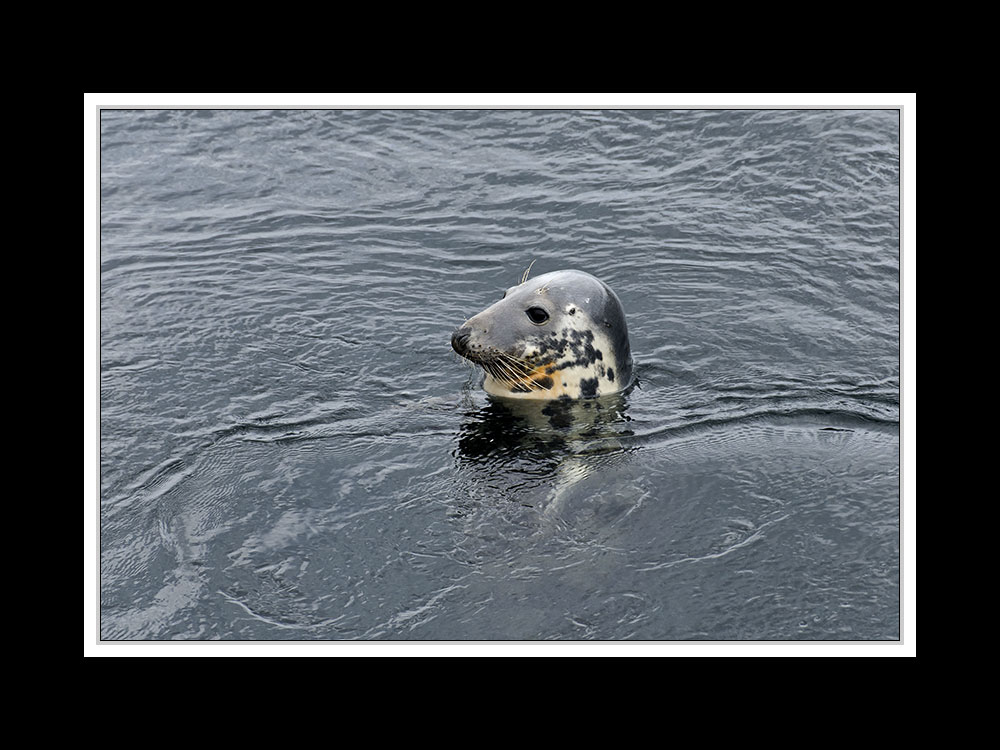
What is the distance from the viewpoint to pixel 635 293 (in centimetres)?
1161

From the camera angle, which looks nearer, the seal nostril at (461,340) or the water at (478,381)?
the water at (478,381)

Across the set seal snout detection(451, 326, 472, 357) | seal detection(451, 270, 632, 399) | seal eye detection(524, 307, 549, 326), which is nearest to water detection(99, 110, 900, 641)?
seal detection(451, 270, 632, 399)

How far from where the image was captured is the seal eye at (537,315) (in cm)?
914

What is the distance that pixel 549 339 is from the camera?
30.0ft

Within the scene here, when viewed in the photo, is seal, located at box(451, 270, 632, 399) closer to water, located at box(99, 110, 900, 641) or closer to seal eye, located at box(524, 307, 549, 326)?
seal eye, located at box(524, 307, 549, 326)

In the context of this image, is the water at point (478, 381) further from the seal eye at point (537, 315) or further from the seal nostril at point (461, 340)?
the seal eye at point (537, 315)

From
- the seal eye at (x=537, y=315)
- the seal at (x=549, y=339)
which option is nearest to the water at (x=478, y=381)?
the seal at (x=549, y=339)

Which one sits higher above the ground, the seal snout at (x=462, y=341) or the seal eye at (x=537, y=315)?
the seal eye at (x=537, y=315)

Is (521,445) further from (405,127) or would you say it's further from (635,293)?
(405,127)

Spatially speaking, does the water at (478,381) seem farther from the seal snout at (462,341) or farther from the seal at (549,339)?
the seal snout at (462,341)

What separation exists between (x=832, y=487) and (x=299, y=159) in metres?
7.63

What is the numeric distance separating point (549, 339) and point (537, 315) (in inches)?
7.5

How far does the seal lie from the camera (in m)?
9.10
